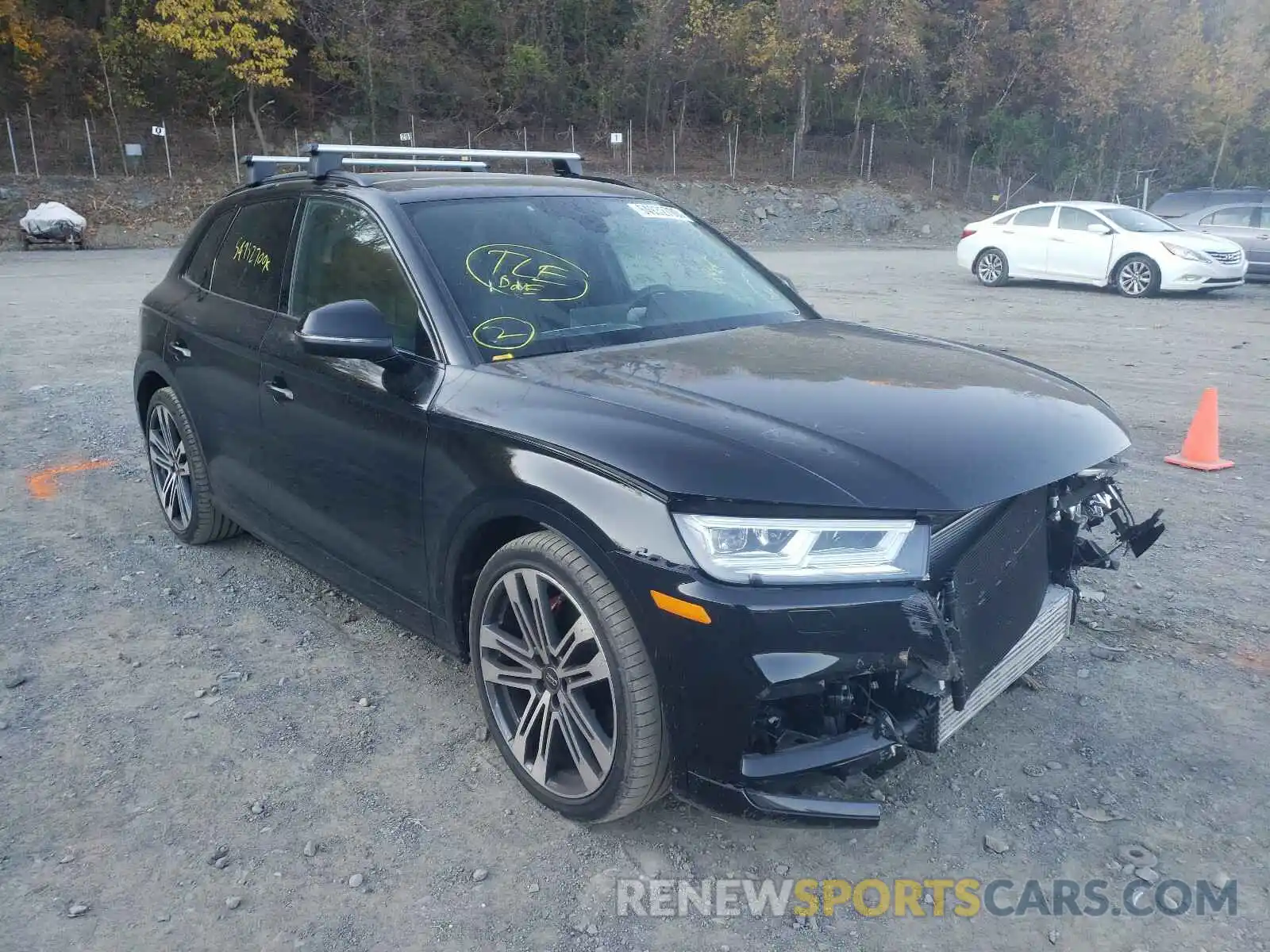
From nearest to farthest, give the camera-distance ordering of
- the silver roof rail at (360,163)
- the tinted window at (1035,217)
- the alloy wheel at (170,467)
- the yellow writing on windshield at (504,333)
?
the yellow writing on windshield at (504,333) < the silver roof rail at (360,163) < the alloy wheel at (170,467) < the tinted window at (1035,217)

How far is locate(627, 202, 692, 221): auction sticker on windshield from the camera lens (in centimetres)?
423

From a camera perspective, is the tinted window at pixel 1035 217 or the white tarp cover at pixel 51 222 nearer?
the tinted window at pixel 1035 217

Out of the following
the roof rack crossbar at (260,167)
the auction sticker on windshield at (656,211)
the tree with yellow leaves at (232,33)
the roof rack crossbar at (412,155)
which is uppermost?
the tree with yellow leaves at (232,33)

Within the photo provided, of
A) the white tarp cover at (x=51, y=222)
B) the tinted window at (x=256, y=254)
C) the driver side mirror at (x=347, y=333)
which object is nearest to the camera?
the driver side mirror at (x=347, y=333)

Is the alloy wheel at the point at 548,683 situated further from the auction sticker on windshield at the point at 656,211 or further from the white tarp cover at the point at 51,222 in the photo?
the white tarp cover at the point at 51,222

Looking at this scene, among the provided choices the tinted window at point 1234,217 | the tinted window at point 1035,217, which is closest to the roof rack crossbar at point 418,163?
the tinted window at point 1035,217

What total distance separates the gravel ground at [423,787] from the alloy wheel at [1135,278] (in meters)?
11.3

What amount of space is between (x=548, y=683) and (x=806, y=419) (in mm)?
1064

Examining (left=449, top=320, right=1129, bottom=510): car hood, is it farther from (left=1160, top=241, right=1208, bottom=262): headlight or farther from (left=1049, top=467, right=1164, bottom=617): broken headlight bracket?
(left=1160, top=241, right=1208, bottom=262): headlight

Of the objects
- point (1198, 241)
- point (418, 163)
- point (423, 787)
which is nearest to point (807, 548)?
point (423, 787)

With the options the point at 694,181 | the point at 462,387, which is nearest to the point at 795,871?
the point at 462,387

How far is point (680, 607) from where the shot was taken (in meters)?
2.46

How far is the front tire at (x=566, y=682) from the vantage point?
104 inches

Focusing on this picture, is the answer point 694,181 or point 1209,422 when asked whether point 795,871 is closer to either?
point 1209,422
